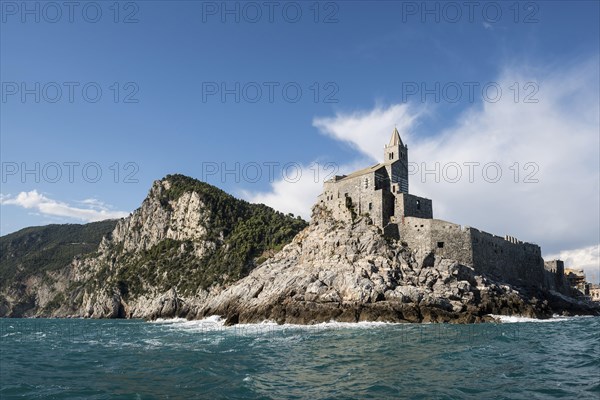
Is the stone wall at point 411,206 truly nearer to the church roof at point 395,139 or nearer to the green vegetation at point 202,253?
the church roof at point 395,139

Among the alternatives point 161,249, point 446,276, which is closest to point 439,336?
point 446,276

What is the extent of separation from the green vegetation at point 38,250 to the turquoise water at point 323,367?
14486 centimetres

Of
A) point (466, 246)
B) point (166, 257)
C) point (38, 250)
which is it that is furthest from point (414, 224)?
point (38, 250)

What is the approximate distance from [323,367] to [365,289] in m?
25.8

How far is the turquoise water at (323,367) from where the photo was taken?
16.5 m

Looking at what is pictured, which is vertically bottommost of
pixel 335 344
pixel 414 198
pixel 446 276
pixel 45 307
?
pixel 45 307

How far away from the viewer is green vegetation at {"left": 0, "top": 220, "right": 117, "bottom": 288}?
158250 mm

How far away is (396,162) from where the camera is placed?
6216 centimetres

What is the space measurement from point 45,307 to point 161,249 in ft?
172

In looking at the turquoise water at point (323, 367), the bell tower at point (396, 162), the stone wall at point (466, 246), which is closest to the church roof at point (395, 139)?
the bell tower at point (396, 162)

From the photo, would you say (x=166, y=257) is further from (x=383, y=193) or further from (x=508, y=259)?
(x=508, y=259)

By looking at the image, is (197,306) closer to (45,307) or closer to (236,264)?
(236,264)

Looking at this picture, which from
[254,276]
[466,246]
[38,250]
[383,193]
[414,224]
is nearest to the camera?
[466,246]

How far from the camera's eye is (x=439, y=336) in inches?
1220
